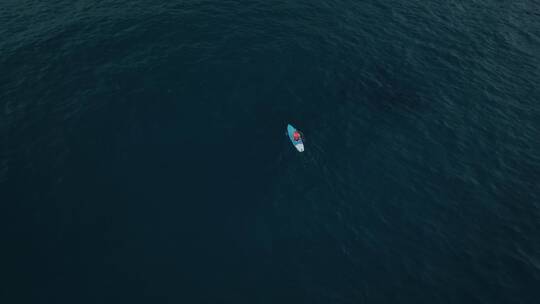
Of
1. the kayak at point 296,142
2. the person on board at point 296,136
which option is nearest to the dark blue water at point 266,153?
the kayak at point 296,142

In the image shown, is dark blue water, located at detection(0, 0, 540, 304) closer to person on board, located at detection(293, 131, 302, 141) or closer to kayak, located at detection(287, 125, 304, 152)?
kayak, located at detection(287, 125, 304, 152)

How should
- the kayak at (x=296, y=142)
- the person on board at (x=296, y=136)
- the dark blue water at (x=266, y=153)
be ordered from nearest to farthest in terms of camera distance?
the dark blue water at (x=266, y=153), the kayak at (x=296, y=142), the person on board at (x=296, y=136)

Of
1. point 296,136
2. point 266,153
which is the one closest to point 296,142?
point 296,136

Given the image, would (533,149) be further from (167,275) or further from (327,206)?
(167,275)

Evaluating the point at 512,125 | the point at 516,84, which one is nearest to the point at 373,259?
the point at 512,125

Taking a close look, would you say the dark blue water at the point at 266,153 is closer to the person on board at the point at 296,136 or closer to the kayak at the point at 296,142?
the kayak at the point at 296,142

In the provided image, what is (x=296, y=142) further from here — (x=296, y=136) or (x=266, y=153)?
(x=266, y=153)

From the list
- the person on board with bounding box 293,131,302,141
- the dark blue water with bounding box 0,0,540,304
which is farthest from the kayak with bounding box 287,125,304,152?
the dark blue water with bounding box 0,0,540,304

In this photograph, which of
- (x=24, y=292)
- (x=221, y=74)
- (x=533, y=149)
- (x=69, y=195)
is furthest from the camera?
(x=221, y=74)
